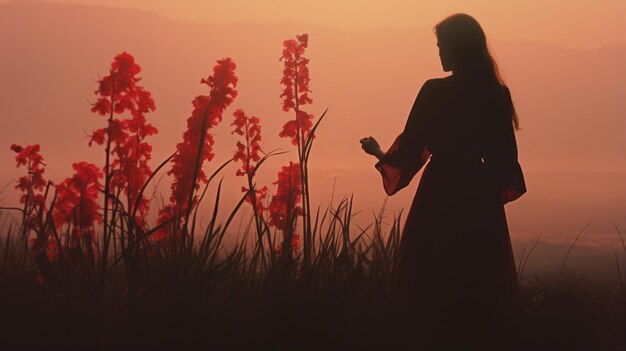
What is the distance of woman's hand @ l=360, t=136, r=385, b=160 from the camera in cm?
546

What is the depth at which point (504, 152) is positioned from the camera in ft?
17.0

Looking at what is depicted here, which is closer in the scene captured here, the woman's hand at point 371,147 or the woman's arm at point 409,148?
the woman's arm at point 409,148

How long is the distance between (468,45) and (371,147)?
98cm

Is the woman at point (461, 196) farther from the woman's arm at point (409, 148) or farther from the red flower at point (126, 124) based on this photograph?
the red flower at point (126, 124)

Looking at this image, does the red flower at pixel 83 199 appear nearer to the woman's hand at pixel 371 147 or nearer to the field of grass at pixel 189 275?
the field of grass at pixel 189 275

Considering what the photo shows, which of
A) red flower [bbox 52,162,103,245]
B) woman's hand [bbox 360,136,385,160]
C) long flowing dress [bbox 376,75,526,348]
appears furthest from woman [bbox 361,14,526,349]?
red flower [bbox 52,162,103,245]

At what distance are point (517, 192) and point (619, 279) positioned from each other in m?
1.77

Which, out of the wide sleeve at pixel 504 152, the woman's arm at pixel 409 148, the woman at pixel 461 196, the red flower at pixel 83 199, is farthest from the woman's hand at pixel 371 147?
the red flower at pixel 83 199

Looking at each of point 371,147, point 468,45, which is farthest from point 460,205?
point 468,45

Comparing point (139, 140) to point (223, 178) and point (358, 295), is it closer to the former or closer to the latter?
point (223, 178)

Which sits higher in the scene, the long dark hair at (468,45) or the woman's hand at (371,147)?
the long dark hair at (468,45)

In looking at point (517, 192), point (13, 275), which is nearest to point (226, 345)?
point (13, 275)

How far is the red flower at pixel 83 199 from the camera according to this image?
196 inches

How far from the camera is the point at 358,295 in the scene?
5023 mm
